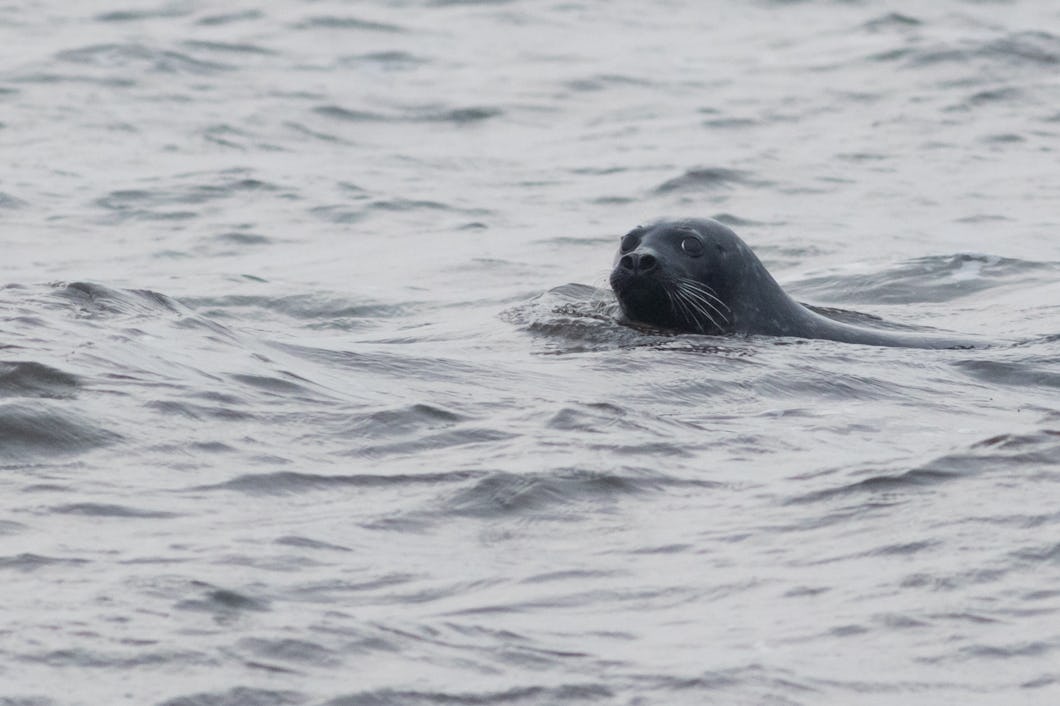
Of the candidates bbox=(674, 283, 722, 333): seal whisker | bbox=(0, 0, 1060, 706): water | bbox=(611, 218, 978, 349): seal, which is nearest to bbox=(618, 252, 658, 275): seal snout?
bbox=(611, 218, 978, 349): seal

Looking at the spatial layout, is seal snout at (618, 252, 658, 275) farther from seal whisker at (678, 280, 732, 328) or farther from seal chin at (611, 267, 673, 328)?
seal whisker at (678, 280, 732, 328)

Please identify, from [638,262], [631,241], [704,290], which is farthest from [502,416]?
[704,290]

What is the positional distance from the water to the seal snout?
1.01 ft

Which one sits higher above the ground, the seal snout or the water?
the seal snout

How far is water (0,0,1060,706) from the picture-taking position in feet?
14.7

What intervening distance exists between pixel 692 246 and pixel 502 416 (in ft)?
8.05

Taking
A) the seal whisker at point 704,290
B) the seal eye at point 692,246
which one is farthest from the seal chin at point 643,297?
the seal eye at point 692,246

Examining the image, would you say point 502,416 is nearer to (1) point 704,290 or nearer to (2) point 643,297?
(2) point 643,297

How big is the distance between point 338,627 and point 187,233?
8316 mm

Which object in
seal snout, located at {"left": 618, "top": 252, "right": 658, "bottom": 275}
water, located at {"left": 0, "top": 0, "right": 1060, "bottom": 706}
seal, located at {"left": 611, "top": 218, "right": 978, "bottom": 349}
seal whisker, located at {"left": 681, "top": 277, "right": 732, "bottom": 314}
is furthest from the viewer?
seal whisker, located at {"left": 681, "top": 277, "right": 732, "bottom": 314}

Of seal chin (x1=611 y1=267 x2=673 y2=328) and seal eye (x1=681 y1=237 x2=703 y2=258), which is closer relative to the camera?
seal chin (x1=611 y1=267 x2=673 y2=328)

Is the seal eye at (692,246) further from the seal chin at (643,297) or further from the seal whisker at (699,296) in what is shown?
the seal chin at (643,297)

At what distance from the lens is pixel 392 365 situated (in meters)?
7.73

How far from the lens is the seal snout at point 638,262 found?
8578mm
